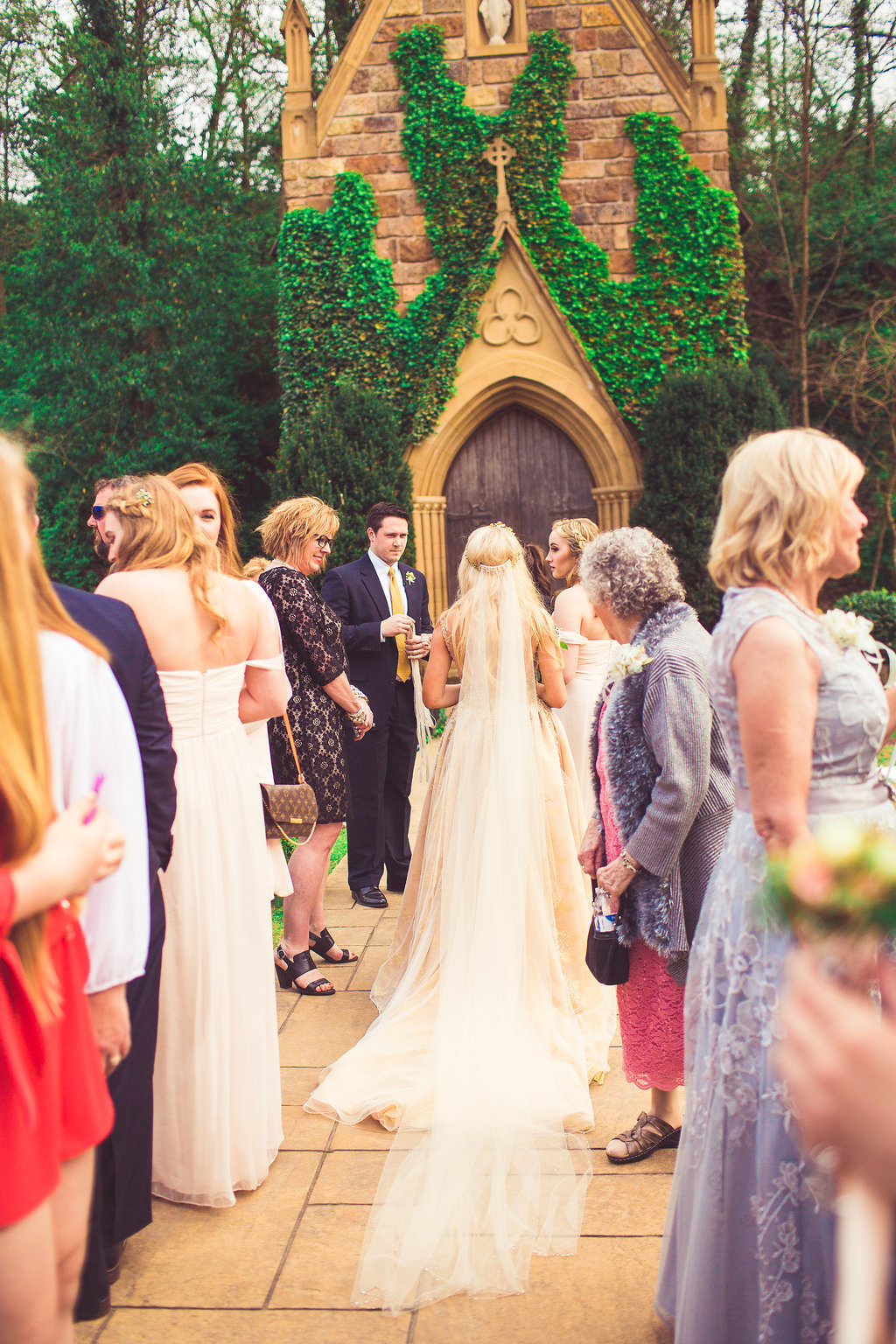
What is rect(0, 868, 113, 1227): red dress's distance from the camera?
1.34 m

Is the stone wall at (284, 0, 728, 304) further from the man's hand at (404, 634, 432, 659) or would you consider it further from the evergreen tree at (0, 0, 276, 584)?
the man's hand at (404, 634, 432, 659)

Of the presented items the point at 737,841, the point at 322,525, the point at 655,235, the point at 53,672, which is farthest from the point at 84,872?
the point at 655,235

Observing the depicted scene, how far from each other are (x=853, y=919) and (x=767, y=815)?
938 mm

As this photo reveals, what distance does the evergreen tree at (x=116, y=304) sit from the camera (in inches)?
566

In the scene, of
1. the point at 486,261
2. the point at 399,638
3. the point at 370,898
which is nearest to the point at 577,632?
the point at 399,638

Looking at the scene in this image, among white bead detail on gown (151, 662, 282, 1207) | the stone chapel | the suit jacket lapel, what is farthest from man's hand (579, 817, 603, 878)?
the stone chapel

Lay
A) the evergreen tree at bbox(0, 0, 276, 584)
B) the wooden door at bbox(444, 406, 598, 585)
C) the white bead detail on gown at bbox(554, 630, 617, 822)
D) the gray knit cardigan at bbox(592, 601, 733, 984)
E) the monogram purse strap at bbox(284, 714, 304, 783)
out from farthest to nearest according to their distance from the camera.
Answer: the evergreen tree at bbox(0, 0, 276, 584) → the wooden door at bbox(444, 406, 598, 585) → the white bead detail on gown at bbox(554, 630, 617, 822) → the monogram purse strap at bbox(284, 714, 304, 783) → the gray knit cardigan at bbox(592, 601, 733, 984)

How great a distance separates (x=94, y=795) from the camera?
5.14 ft

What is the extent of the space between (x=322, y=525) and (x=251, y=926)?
2130 mm

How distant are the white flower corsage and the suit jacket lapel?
3.27 metres

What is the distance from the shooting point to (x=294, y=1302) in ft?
8.09

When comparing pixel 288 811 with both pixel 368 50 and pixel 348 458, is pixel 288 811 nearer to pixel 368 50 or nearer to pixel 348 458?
pixel 348 458

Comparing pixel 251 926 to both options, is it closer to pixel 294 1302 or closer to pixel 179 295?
pixel 294 1302

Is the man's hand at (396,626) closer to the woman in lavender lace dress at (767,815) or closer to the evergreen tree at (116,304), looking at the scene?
the woman in lavender lace dress at (767,815)
